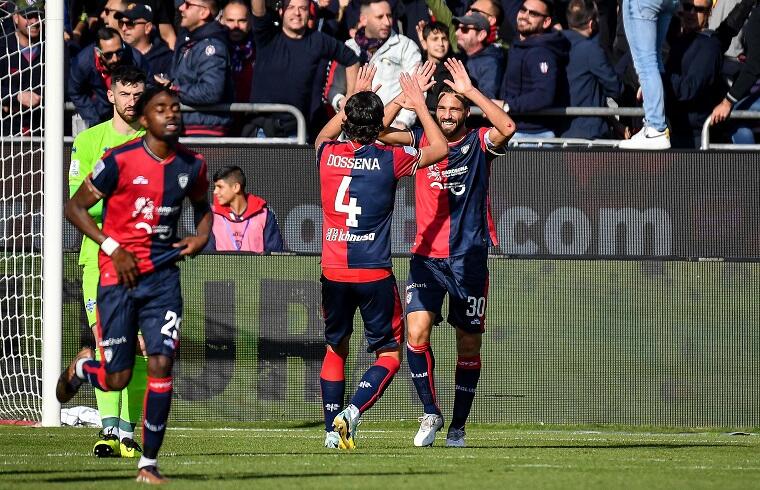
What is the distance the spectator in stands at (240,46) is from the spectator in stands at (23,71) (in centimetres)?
214

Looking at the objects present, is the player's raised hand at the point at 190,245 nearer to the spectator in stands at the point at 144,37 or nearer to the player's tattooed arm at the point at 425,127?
the player's tattooed arm at the point at 425,127

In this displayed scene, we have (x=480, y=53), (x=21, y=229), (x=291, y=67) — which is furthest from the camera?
(x=480, y=53)

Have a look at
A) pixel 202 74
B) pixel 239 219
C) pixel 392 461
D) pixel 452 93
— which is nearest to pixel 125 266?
pixel 392 461

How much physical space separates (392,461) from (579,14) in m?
7.63

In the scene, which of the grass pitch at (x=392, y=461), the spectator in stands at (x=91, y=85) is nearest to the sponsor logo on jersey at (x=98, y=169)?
the grass pitch at (x=392, y=461)

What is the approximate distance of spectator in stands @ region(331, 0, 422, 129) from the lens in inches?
580

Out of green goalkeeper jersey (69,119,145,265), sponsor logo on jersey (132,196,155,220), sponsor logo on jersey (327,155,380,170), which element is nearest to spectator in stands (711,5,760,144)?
sponsor logo on jersey (327,155,380,170)

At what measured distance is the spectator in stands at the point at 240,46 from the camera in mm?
15117

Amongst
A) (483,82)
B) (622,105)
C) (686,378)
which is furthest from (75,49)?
(686,378)

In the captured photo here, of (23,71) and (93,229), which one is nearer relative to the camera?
(93,229)

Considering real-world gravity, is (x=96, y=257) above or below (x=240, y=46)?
below

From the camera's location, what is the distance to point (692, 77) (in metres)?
14.7

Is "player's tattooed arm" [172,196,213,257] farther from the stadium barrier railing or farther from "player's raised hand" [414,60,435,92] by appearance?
the stadium barrier railing

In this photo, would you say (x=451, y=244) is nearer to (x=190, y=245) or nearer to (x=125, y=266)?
(x=190, y=245)
